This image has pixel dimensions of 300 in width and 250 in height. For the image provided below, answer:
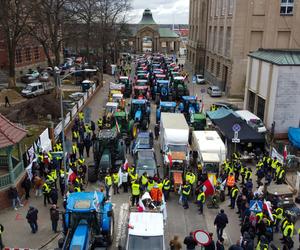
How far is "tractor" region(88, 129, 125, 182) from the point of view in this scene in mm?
18516

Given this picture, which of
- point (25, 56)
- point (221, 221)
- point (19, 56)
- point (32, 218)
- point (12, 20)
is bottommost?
point (32, 218)

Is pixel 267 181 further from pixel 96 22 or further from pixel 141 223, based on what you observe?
pixel 96 22

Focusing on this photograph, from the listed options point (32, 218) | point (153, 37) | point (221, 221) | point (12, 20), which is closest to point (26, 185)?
point (32, 218)

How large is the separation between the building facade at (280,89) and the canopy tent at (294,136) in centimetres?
123

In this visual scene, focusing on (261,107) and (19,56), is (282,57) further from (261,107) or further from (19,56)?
(19,56)

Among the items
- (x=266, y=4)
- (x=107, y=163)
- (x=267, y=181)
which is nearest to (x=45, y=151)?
(x=107, y=163)

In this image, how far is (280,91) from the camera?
24.4m

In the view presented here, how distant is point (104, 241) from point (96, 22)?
1995 inches

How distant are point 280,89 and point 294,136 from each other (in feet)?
11.9

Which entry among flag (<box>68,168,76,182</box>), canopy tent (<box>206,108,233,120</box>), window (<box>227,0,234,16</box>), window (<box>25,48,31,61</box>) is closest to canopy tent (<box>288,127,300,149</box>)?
canopy tent (<box>206,108,233,120</box>)

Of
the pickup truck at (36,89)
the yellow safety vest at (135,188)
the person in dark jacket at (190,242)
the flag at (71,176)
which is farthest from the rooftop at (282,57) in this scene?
the pickup truck at (36,89)

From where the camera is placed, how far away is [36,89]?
40.6 m

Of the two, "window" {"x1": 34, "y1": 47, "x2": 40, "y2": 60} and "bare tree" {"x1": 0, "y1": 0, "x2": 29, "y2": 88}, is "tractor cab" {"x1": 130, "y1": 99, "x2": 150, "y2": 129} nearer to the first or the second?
"bare tree" {"x1": 0, "y1": 0, "x2": 29, "y2": 88}

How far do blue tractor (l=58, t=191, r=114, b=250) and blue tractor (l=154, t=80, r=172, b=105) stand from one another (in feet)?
80.3
